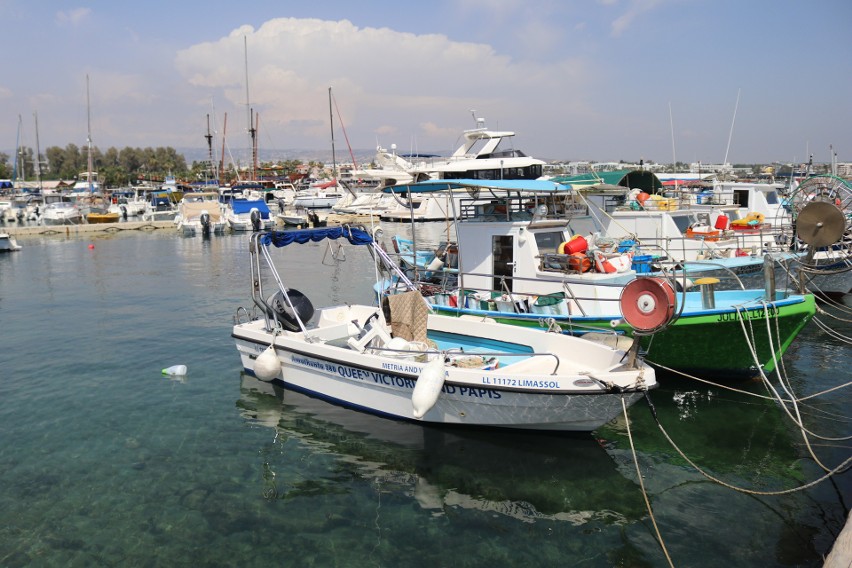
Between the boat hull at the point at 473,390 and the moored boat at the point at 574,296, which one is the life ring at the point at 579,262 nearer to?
the moored boat at the point at 574,296

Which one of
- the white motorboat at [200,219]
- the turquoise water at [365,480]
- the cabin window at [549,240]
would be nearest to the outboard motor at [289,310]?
the turquoise water at [365,480]

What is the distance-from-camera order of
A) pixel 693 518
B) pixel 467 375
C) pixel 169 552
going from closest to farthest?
1. pixel 169 552
2. pixel 693 518
3. pixel 467 375

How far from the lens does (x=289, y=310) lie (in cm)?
1145

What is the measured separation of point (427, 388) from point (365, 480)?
4.92 feet

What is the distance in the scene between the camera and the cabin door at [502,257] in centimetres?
1359

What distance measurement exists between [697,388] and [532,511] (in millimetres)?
5608

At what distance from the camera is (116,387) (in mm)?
12156

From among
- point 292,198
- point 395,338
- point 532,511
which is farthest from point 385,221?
point 532,511

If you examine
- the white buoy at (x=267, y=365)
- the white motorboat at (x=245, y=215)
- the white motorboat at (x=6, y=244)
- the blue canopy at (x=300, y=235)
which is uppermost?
the white motorboat at (x=245, y=215)

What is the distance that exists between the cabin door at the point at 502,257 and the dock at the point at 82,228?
1758 inches

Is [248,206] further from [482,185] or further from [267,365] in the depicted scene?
[267,365]

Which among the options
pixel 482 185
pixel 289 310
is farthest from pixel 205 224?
pixel 482 185

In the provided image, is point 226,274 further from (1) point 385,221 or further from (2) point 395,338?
(1) point 385,221

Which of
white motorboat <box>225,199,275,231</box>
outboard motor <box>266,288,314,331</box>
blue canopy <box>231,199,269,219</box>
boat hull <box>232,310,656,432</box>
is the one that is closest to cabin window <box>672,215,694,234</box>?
boat hull <box>232,310,656,432</box>
